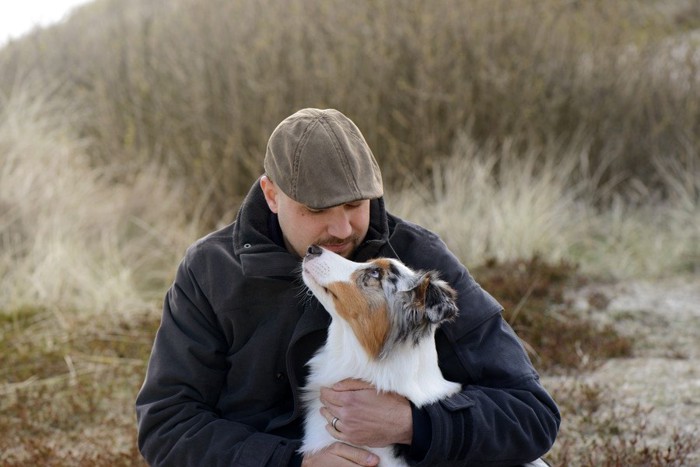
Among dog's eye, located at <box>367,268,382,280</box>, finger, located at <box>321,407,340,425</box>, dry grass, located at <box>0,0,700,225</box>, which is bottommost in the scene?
dry grass, located at <box>0,0,700,225</box>

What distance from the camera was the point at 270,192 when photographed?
3.43 m

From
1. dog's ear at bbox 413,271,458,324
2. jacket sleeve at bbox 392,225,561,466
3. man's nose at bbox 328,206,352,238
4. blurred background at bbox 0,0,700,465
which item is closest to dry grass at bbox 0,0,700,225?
blurred background at bbox 0,0,700,465

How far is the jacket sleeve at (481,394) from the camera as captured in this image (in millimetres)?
3143

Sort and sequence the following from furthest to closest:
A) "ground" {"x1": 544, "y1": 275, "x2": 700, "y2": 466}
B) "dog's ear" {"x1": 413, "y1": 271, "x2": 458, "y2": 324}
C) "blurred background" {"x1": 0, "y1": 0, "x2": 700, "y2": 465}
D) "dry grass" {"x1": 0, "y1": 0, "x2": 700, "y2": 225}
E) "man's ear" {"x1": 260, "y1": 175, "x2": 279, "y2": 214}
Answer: "dry grass" {"x1": 0, "y1": 0, "x2": 700, "y2": 225} < "blurred background" {"x1": 0, "y1": 0, "x2": 700, "y2": 465} < "ground" {"x1": 544, "y1": 275, "x2": 700, "y2": 466} < "man's ear" {"x1": 260, "y1": 175, "x2": 279, "y2": 214} < "dog's ear" {"x1": 413, "y1": 271, "x2": 458, "y2": 324}

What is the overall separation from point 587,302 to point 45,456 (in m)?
4.37

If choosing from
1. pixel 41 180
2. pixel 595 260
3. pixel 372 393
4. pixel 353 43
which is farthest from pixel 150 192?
pixel 372 393

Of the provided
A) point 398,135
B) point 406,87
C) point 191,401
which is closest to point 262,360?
point 191,401

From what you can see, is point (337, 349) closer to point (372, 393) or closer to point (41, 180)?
point (372, 393)

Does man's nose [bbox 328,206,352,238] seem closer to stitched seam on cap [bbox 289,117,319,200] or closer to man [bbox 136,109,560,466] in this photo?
man [bbox 136,109,560,466]

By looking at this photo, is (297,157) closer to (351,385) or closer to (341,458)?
(351,385)

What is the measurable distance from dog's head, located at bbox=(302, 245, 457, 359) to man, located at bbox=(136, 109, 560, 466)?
169 mm

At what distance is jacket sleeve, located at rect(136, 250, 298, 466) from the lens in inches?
127

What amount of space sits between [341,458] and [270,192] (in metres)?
1.04

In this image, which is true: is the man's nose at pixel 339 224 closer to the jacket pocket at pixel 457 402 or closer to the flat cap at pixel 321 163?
the flat cap at pixel 321 163
